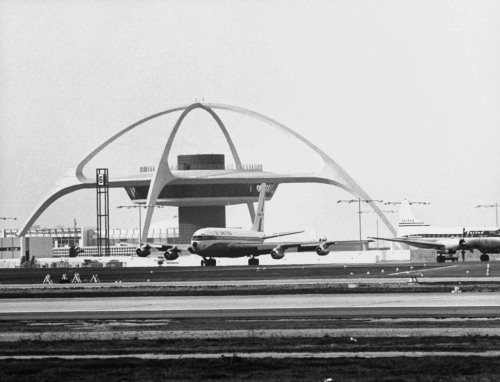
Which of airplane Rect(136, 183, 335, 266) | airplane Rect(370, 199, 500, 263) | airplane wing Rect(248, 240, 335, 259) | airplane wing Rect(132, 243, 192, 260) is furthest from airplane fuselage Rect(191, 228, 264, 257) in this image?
airplane Rect(370, 199, 500, 263)

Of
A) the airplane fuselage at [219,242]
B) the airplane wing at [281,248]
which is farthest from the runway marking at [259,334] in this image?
the airplane wing at [281,248]

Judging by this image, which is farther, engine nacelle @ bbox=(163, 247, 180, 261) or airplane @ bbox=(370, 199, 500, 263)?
engine nacelle @ bbox=(163, 247, 180, 261)

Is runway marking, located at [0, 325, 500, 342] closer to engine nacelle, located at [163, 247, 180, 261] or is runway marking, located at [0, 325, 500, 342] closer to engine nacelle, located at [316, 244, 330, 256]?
engine nacelle, located at [163, 247, 180, 261]

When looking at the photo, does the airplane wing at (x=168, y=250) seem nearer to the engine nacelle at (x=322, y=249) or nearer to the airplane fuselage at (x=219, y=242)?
the airplane fuselage at (x=219, y=242)

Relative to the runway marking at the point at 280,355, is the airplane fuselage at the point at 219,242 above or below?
above

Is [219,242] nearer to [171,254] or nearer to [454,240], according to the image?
[171,254]

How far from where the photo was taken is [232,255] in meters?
134

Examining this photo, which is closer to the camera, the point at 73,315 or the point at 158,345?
the point at 158,345

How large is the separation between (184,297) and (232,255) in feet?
257

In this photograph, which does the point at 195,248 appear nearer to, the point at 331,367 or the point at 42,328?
the point at 42,328

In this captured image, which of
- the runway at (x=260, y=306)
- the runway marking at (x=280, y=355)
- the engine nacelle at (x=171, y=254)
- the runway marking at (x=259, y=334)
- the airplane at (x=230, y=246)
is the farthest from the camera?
the engine nacelle at (x=171, y=254)

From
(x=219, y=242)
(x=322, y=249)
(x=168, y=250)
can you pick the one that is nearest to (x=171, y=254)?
(x=168, y=250)

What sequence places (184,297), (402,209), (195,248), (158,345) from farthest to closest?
(402,209) → (195,248) → (184,297) → (158,345)

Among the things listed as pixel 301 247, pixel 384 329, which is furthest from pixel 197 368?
pixel 301 247
